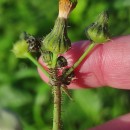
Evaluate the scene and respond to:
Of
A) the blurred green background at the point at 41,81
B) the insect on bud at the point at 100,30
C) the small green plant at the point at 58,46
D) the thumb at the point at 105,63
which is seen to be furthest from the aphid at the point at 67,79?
the blurred green background at the point at 41,81

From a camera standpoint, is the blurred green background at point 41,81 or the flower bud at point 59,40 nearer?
the flower bud at point 59,40

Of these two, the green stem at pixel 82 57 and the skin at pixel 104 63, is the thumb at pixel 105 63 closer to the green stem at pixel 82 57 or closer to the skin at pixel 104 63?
the skin at pixel 104 63

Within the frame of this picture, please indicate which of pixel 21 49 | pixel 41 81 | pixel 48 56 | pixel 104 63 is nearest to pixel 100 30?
pixel 48 56

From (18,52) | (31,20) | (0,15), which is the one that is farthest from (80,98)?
(18,52)

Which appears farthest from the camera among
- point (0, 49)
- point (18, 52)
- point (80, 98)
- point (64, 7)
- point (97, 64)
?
point (0, 49)

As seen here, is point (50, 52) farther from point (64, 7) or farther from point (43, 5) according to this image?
point (43, 5)

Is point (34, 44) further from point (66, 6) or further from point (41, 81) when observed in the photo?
point (41, 81)
